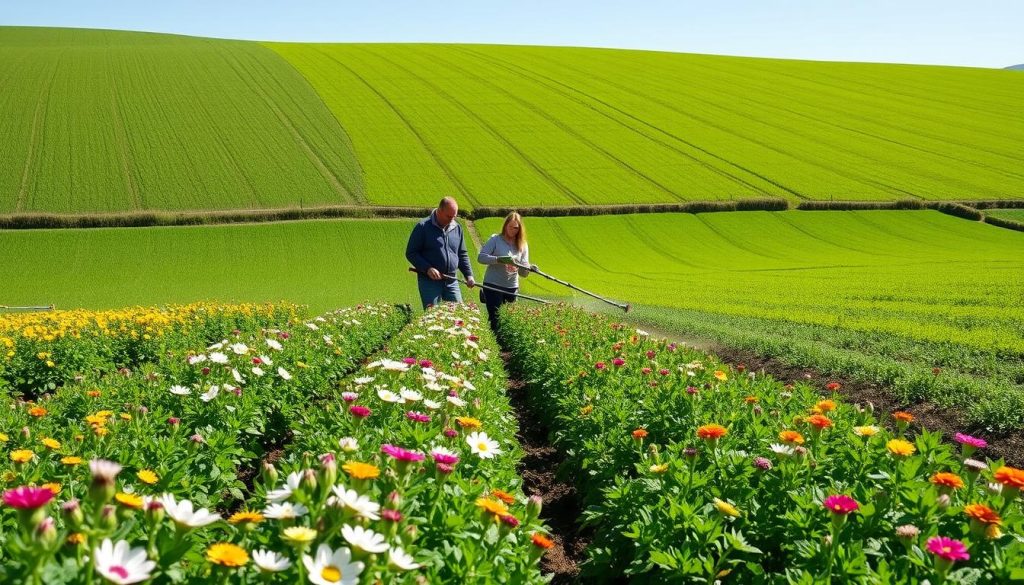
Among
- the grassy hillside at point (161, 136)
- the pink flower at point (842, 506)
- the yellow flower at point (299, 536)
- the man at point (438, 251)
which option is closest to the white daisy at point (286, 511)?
the yellow flower at point (299, 536)

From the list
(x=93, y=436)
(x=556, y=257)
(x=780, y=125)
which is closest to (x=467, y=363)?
(x=93, y=436)

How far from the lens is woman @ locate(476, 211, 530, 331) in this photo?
10828mm

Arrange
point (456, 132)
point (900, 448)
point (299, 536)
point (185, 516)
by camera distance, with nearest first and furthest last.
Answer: point (299, 536) < point (185, 516) < point (900, 448) < point (456, 132)

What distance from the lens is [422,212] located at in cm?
3375

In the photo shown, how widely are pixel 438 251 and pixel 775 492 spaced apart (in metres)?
7.94

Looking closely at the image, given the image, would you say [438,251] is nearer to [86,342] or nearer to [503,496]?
[86,342]

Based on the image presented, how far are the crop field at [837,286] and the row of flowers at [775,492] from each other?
2.92 m

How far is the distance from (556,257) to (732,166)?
16.8m

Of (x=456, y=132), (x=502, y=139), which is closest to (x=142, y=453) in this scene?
(x=502, y=139)

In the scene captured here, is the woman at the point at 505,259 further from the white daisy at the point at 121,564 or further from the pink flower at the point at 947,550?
the white daisy at the point at 121,564

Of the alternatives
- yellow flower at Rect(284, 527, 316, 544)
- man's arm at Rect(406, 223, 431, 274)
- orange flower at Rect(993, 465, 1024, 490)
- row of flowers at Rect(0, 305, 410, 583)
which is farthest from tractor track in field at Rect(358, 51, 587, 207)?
yellow flower at Rect(284, 527, 316, 544)

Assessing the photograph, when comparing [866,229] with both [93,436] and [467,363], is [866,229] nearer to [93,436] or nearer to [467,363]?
[467,363]

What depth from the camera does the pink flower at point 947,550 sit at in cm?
185

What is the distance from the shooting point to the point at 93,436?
11.1ft
